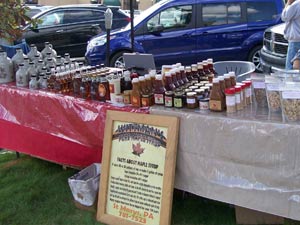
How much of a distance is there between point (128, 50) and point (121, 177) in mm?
5501

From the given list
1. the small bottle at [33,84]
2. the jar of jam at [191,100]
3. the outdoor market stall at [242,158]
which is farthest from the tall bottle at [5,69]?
the jar of jam at [191,100]

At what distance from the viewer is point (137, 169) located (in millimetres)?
2873

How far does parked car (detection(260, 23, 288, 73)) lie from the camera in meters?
6.32

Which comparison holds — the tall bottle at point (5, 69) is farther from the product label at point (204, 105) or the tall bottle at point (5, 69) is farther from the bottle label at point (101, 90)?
the product label at point (204, 105)

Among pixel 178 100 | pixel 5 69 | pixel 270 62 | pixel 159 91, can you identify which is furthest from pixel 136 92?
pixel 270 62

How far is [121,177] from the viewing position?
9.66 feet

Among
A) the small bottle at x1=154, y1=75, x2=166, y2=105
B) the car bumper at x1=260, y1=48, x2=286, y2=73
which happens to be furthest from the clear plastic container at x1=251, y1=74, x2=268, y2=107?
the car bumper at x1=260, y1=48, x2=286, y2=73

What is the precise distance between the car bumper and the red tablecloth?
144 inches

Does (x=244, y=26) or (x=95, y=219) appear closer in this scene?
(x=95, y=219)

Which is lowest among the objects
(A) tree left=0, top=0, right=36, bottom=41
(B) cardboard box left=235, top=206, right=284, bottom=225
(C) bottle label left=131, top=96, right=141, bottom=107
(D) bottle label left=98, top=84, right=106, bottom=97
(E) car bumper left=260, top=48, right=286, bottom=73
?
(B) cardboard box left=235, top=206, right=284, bottom=225

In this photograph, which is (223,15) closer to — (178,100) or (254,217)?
(178,100)

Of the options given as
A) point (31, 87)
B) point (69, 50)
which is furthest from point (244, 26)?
point (31, 87)

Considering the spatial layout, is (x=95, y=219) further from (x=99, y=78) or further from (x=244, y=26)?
(x=244, y=26)

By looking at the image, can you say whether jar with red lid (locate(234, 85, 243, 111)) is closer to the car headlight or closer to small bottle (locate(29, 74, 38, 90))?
small bottle (locate(29, 74, 38, 90))
